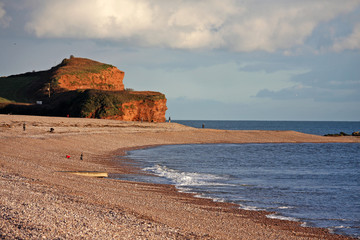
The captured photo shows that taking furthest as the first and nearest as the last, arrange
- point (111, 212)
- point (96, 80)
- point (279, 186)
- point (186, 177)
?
point (96, 80) → point (186, 177) → point (279, 186) → point (111, 212)

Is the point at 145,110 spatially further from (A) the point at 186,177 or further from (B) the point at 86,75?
(A) the point at 186,177

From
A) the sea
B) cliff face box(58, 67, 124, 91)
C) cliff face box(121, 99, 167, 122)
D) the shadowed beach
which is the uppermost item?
cliff face box(58, 67, 124, 91)

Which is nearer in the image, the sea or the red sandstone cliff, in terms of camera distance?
the sea

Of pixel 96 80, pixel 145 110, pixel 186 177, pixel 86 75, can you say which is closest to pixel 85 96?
pixel 145 110

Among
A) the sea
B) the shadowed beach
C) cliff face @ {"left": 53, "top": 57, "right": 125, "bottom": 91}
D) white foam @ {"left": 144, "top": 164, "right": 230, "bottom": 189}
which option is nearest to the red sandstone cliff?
cliff face @ {"left": 53, "top": 57, "right": 125, "bottom": 91}

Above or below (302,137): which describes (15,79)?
above

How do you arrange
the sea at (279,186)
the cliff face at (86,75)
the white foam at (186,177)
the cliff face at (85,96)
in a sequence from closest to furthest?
the sea at (279,186) → the white foam at (186,177) → the cliff face at (85,96) → the cliff face at (86,75)

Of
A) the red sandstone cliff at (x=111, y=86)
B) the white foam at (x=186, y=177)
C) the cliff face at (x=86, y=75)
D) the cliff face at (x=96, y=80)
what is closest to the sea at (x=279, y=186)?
the white foam at (x=186, y=177)

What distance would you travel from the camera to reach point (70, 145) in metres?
36.6

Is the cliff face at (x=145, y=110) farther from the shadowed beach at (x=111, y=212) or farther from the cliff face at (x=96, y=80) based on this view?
the shadowed beach at (x=111, y=212)

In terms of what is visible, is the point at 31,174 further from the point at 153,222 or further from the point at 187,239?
the point at 187,239

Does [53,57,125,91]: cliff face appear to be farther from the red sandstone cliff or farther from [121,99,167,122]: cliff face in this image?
[121,99,167,122]: cliff face

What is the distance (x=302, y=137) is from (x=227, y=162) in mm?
40273

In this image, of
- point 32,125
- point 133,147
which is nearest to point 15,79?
point 32,125
